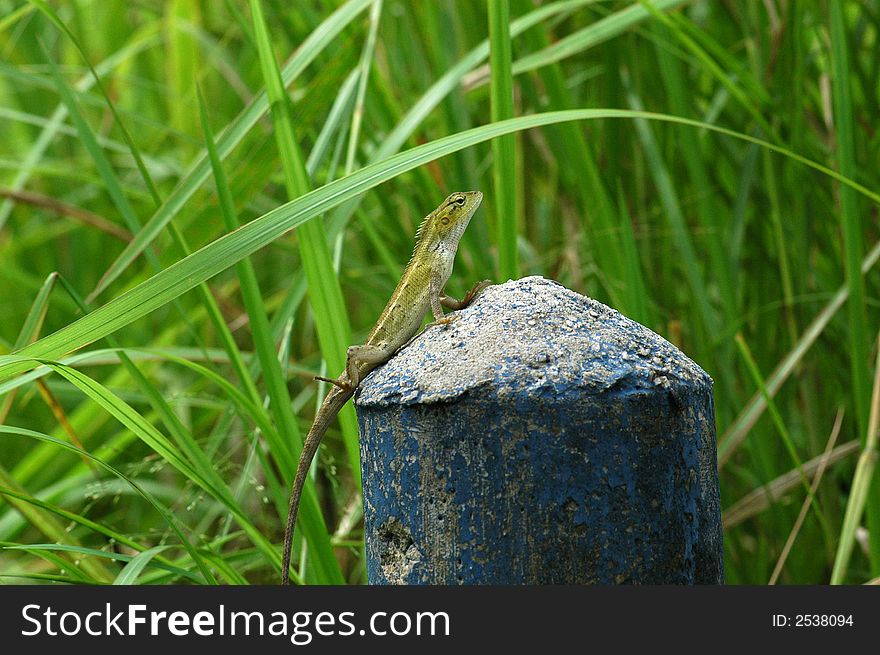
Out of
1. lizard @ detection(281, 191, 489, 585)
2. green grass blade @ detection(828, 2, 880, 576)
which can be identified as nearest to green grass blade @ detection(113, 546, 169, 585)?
lizard @ detection(281, 191, 489, 585)

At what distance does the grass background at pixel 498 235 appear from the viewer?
7.05ft

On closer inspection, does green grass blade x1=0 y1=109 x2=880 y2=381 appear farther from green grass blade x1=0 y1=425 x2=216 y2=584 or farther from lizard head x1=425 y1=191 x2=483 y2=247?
lizard head x1=425 y1=191 x2=483 y2=247

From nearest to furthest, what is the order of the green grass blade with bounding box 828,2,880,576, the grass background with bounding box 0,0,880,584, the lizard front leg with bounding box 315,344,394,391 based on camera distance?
the lizard front leg with bounding box 315,344,394,391
the grass background with bounding box 0,0,880,584
the green grass blade with bounding box 828,2,880,576

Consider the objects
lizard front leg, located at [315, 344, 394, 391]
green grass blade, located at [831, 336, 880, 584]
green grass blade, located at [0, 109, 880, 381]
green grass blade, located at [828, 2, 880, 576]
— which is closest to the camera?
green grass blade, located at [0, 109, 880, 381]

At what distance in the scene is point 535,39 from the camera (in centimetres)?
290

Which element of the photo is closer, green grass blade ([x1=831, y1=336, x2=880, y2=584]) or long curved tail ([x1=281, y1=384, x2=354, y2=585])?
long curved tail ([x1=281, y1=384, x2=354, y2=585])

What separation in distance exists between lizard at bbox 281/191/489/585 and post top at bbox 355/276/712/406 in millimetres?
125

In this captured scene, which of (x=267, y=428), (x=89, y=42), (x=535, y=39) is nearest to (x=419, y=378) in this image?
(x=267, y=428)

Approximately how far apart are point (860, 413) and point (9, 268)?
4.33 metres

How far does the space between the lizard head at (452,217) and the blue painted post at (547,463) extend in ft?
2.91

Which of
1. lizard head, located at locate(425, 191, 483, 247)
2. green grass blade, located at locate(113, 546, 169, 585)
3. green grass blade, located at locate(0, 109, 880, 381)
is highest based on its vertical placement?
lizard head, located at locate(425, 191, 483, 247)

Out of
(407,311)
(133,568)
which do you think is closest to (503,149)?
(407,311)

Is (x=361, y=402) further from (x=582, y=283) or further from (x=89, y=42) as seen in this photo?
(x=89, y=42)

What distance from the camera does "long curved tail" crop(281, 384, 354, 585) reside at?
1.97 m
